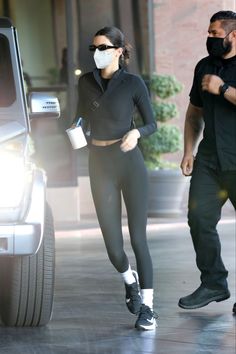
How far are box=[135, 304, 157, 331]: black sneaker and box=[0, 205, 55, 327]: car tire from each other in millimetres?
606

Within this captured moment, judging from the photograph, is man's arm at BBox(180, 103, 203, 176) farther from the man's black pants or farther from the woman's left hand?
the woman's left hand

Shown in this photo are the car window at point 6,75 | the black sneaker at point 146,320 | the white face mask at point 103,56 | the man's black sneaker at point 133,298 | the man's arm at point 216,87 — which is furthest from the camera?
the car window at point 6,75

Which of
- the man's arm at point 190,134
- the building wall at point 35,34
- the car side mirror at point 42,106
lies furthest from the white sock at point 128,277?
the building wall at point 35,34

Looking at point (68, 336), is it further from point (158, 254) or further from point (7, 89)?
point (158, 254)

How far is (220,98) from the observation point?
7.52m

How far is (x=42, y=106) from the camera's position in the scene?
736 cm

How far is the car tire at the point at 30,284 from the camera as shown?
7.01m

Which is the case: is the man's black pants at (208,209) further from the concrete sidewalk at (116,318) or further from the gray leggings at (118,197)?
the gray leggings at (118,197)

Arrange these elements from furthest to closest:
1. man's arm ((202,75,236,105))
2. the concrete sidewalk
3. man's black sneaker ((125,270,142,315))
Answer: man's black sneaker ((125,270,142,315)), man's arm ((202,75,236,105)), the concrete sidewalk

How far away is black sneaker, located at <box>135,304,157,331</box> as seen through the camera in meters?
7.18

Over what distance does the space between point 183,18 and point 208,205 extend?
11.2 meters

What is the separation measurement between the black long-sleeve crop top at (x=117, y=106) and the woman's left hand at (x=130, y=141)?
16 cm

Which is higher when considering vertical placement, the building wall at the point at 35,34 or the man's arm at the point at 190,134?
the man's arm at the point at 190,134

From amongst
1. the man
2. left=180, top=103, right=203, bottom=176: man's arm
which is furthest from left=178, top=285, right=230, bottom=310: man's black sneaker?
left=180, top=103, right=203, bottom=176: man's arm
